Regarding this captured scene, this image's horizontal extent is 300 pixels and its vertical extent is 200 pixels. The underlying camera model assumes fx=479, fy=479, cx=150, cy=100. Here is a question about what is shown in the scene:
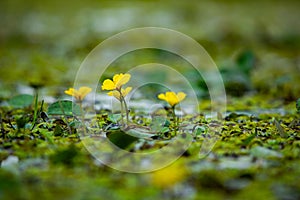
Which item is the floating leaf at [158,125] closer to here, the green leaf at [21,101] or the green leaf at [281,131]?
the green leaf at [281,131]

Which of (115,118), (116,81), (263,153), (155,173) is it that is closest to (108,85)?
(116,81)

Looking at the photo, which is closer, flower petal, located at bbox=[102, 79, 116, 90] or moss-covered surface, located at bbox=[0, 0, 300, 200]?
moss-covered surface, located at bbox=[0, 0, 300, 200]

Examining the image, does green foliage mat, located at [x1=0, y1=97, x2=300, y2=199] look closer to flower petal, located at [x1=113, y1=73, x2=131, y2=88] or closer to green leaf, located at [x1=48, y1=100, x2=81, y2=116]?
green leaf, located at [x1=48, y1=100, x2=81, y2=116]

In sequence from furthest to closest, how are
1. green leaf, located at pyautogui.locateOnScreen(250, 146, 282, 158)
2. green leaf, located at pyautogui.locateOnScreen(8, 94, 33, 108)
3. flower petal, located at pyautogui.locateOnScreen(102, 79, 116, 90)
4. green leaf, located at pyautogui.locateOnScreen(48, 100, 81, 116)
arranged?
green leaf, located at pyautogui.locateOnScreen(8, 94, 33, 108) < green leaf, located at pyautogui.locateOnScreen(48, 100, 81, 116) < flower petal, located at pyautogui.locateOnScreen(102, 79, 116, 90) < green leaf, located at pyautogui.locateOnScreen(250, 146, 282, 158)

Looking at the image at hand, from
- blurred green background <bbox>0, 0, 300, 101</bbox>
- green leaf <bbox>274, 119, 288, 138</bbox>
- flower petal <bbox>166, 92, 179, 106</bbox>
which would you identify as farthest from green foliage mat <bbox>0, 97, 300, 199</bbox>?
blurred green background <bbox>0, 0, 300, 101</bbox>

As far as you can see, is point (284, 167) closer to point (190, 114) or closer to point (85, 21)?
point (190, 114)

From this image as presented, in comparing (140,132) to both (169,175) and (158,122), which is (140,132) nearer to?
(158,122)

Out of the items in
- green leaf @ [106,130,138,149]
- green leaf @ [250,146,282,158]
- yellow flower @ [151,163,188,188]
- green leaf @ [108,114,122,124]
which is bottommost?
yellow flower @ [151,163,188,188]
